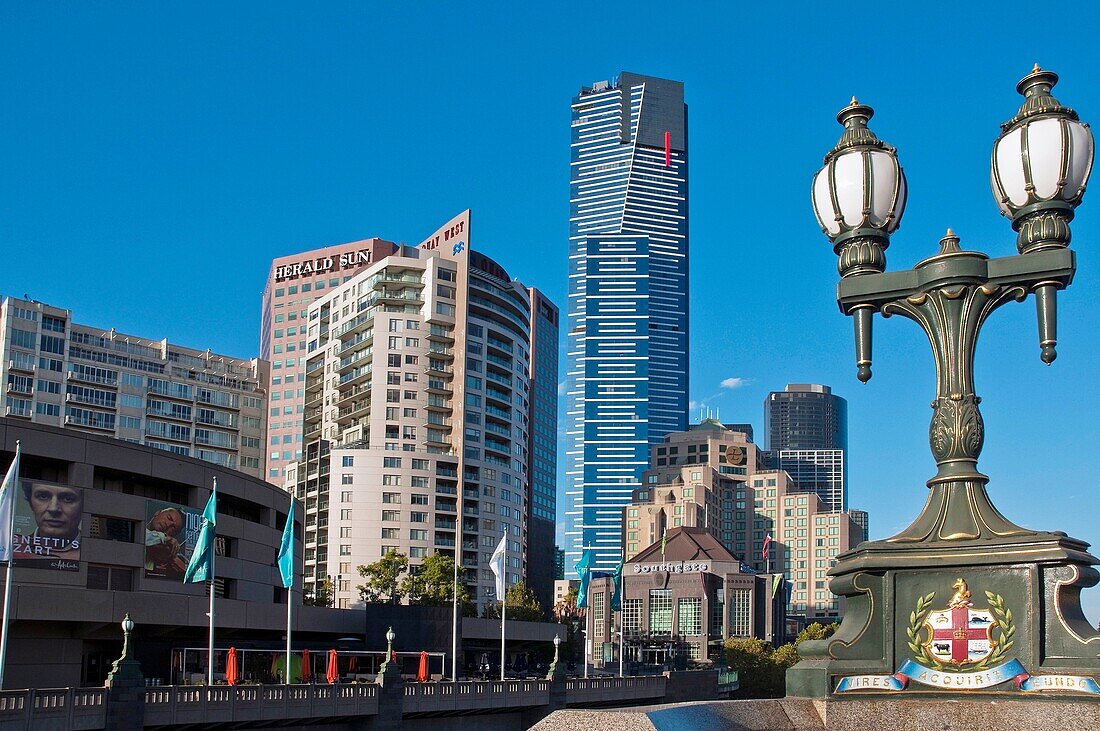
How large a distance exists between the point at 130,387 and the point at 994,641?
513ft

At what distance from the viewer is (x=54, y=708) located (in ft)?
125

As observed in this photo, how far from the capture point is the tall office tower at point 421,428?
134625 millimetres

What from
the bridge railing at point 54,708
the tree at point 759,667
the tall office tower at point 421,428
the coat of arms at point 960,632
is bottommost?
the tree at point 759,667

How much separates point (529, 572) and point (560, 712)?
183 meters

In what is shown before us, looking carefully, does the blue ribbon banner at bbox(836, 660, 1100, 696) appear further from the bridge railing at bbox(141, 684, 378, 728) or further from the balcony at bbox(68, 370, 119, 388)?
the balcony at bbox(68, 370, 119, 388)

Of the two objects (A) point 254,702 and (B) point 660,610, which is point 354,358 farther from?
(A) point 254,702

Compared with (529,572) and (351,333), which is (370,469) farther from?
(529,572)

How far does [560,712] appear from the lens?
28.0 ft

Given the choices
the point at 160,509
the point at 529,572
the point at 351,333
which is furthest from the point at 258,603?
the point at 529,572

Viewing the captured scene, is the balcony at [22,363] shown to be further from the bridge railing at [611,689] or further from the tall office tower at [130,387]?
the bridge railing at [611,689]

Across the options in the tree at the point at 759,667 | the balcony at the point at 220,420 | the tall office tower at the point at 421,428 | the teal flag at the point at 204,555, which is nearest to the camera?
the teal flag at the point at 204,555

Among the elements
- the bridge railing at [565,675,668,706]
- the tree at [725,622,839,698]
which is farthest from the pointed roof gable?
the bridge railing at [565,675,668,706]

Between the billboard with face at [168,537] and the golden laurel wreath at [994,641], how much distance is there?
5705 cm

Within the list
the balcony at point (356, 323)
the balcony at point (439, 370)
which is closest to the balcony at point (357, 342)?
the balcony at point (356, 323)
